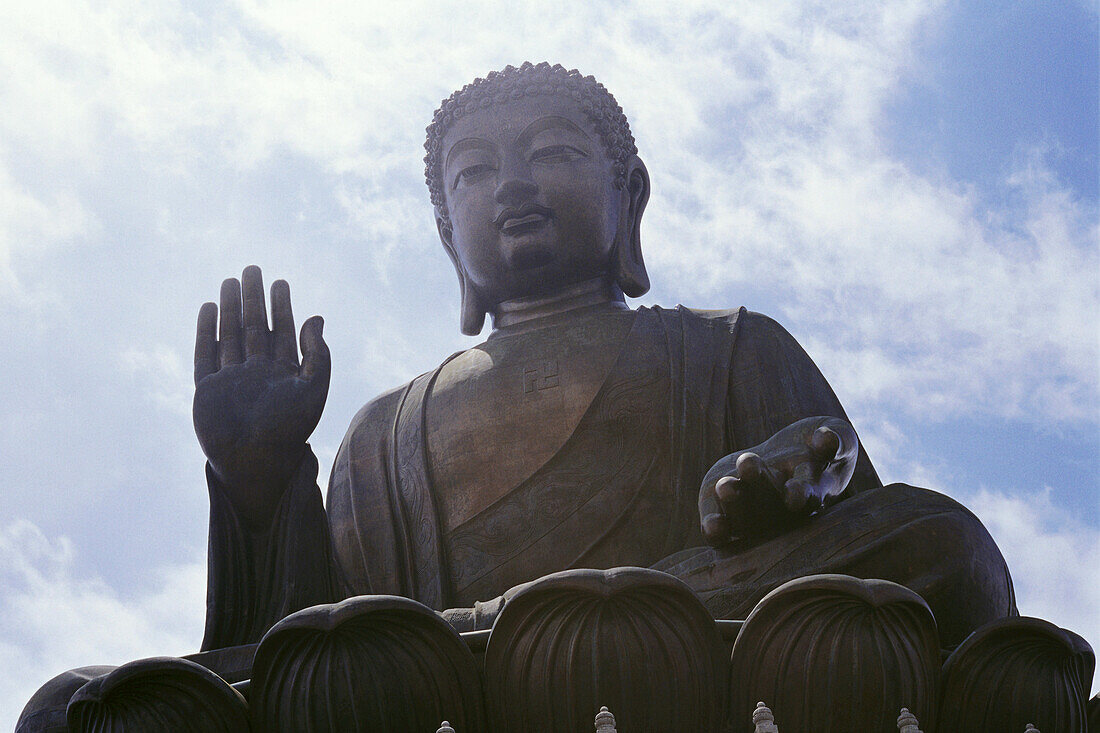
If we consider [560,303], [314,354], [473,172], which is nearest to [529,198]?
[473,172]

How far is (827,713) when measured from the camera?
5.49 meters

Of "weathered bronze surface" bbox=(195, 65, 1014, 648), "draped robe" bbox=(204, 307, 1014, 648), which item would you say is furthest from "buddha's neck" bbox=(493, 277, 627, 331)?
"draped robe" bbox=(204, 307, 1014, 648)

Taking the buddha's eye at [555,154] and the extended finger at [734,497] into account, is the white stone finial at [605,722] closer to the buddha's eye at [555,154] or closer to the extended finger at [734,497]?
the extended finger at [734,497]

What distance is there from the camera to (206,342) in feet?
24.5

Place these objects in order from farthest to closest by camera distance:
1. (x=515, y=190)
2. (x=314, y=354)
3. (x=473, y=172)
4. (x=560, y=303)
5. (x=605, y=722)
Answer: (x=473, y=172), (x=560, y=303), (x=515, y=190), (x=314, y=354), (x=605, y=722)

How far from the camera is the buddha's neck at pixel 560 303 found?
8352 mm

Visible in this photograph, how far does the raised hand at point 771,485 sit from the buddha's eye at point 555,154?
2266 millimetres

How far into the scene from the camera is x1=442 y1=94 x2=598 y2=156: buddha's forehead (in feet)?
27.7

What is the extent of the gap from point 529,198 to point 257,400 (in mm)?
1796

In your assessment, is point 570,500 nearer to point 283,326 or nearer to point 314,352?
point 314,352

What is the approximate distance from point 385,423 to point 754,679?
3022 mm

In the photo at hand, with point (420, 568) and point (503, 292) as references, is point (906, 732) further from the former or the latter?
point (503, 292)

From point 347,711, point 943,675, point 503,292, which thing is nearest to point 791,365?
point 503,292

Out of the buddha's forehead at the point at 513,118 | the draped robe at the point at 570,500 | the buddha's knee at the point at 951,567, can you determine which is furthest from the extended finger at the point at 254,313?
the buddha's knee at the point at 951,567
